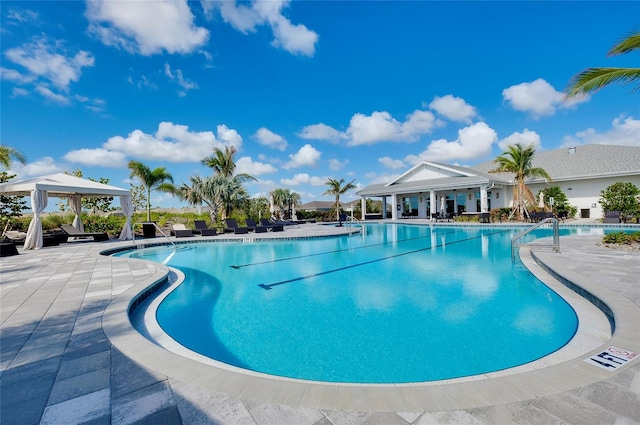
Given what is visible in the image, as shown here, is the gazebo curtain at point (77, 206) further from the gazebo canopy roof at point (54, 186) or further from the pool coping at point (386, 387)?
the pool coping at point (386, 387)

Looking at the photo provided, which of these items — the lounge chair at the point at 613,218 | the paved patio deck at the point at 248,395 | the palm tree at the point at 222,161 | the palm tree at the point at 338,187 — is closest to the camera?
the paved patio deck at the point at 248,395

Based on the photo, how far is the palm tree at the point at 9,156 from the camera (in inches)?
547

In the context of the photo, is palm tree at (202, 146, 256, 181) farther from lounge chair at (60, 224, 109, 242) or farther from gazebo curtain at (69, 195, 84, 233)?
lounge chair at (60, 224, 109, 242)

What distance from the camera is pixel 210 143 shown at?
26.2 metres

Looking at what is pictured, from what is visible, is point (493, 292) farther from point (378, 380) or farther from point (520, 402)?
point (520, 402)

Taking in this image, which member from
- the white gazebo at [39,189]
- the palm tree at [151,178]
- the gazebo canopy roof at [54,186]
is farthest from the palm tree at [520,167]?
the palm tree at [151,178]

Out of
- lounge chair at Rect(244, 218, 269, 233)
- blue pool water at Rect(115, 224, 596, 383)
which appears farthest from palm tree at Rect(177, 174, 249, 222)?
blue pool water at Rect(115, 224, 596, 383)

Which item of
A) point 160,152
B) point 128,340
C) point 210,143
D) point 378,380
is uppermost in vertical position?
point 160,152

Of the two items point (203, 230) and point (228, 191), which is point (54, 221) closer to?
point (203, 230)

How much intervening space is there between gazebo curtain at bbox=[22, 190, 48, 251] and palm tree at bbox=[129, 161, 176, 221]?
35.9ft

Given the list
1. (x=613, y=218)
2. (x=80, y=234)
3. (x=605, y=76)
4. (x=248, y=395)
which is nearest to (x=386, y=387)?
(x=248, y=395)

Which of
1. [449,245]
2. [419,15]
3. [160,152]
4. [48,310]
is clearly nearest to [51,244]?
[48,310]

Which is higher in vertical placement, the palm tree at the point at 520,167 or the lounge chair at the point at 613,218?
the palm tree at the point at 520,167

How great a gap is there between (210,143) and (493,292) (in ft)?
85.2
